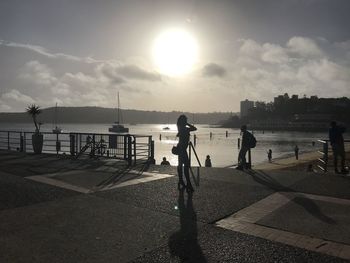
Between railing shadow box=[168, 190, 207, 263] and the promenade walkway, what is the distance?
0.05 ft

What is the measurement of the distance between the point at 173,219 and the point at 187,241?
4.11 feet

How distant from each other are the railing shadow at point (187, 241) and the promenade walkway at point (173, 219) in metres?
0.01

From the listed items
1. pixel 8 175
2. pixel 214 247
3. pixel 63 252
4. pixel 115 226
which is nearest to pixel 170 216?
pixel 115 226

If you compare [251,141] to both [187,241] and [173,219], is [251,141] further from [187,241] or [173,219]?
[187,241]

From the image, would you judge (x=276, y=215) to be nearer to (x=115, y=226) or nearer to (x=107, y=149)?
(x=115, y=226)

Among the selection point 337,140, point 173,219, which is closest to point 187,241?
point 173,219

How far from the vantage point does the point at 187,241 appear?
18.6ft

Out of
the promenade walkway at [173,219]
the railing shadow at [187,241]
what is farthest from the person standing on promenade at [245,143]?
the railing shadow at [187,241]

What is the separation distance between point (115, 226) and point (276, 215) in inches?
117

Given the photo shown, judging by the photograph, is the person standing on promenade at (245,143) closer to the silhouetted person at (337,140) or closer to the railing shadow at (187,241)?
the silhouetted person at (337,140)

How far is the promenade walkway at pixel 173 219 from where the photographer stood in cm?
523

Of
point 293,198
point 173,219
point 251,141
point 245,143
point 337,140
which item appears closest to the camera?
point 173,219

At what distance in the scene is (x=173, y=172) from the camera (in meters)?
12.8

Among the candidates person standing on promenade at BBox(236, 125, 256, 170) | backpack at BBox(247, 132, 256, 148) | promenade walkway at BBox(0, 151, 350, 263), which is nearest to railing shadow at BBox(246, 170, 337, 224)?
promenade walkway at BBox(0, 151, 350, 263)
